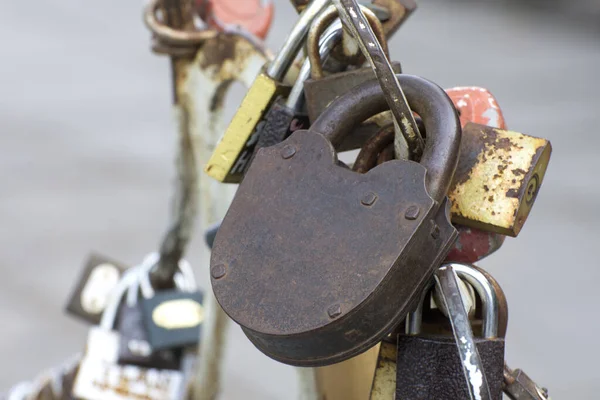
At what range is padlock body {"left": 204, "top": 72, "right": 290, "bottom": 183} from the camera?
0.52m

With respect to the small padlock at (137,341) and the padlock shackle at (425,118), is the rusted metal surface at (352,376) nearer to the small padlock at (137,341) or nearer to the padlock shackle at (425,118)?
the padlock shackle at (425,118)

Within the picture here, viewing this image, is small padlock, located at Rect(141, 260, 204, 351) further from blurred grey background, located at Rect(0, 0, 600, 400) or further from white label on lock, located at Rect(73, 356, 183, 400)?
blurred grey background, located at Rect(0, 0, 600, 400)

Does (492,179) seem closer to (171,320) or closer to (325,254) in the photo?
(325,254)

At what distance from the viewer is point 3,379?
6.39ft

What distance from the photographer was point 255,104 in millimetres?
523

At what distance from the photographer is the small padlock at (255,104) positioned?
521 millimetres

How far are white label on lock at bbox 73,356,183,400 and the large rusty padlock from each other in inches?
23.8

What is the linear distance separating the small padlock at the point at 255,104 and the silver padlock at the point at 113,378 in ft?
1.68

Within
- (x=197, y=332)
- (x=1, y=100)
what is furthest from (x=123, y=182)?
(x=197, y=332)

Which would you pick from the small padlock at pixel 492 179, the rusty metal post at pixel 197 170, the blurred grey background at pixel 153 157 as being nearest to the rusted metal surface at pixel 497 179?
the small padlock at pixel 492 179

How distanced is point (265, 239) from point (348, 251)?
42 mm

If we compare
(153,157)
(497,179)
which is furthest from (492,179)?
(153,157)

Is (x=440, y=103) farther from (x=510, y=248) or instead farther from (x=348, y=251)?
(x=510, y=248)

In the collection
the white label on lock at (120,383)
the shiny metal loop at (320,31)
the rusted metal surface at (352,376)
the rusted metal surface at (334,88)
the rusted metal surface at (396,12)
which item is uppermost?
the rusted metal surface at (396,12)
